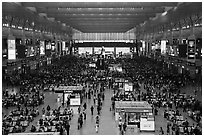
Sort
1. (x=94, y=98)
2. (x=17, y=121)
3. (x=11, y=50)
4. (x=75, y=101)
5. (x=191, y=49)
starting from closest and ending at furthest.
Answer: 1. (x=17, y=121)
2. (x=75, y=101)
3. (x=94, y=98)
4. (x=11, y=50)
5. (x=191, y=49)

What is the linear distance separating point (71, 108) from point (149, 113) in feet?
25.3

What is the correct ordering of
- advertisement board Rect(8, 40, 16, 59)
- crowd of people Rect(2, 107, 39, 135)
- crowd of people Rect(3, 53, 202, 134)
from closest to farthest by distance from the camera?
crowd of people Rect(2, 107, 39, 135), crowd of people Rect(3, 53, 202, 134), advertisement board Rect(8, 40, 16, 59)

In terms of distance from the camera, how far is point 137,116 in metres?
23.2

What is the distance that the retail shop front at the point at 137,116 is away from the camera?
22.3 m

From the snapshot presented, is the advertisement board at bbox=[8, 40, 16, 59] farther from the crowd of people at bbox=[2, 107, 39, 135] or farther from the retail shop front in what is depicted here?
the retail shop front

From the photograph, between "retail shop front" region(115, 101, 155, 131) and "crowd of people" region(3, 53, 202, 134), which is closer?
"retail shop front" region(115, 101, 155, 131)

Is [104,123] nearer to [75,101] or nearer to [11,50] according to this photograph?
[75,101]

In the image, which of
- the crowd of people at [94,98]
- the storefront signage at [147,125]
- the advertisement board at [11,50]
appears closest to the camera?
the storefront signage at [147,125]

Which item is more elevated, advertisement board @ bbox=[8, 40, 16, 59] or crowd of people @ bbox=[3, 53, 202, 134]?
advertisement board @ bbox=[8, 40, 16, 59]

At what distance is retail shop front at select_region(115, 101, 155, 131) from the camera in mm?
22312

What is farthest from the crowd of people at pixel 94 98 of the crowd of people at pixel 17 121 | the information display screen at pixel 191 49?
the information display screen at pixel 191 49

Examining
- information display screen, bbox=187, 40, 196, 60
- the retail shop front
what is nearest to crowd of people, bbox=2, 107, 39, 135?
the retail shop front

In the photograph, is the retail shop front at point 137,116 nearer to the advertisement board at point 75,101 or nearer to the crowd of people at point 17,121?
the crowd of people at point 17,121

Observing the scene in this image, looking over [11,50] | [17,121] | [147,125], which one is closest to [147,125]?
[147,125]
